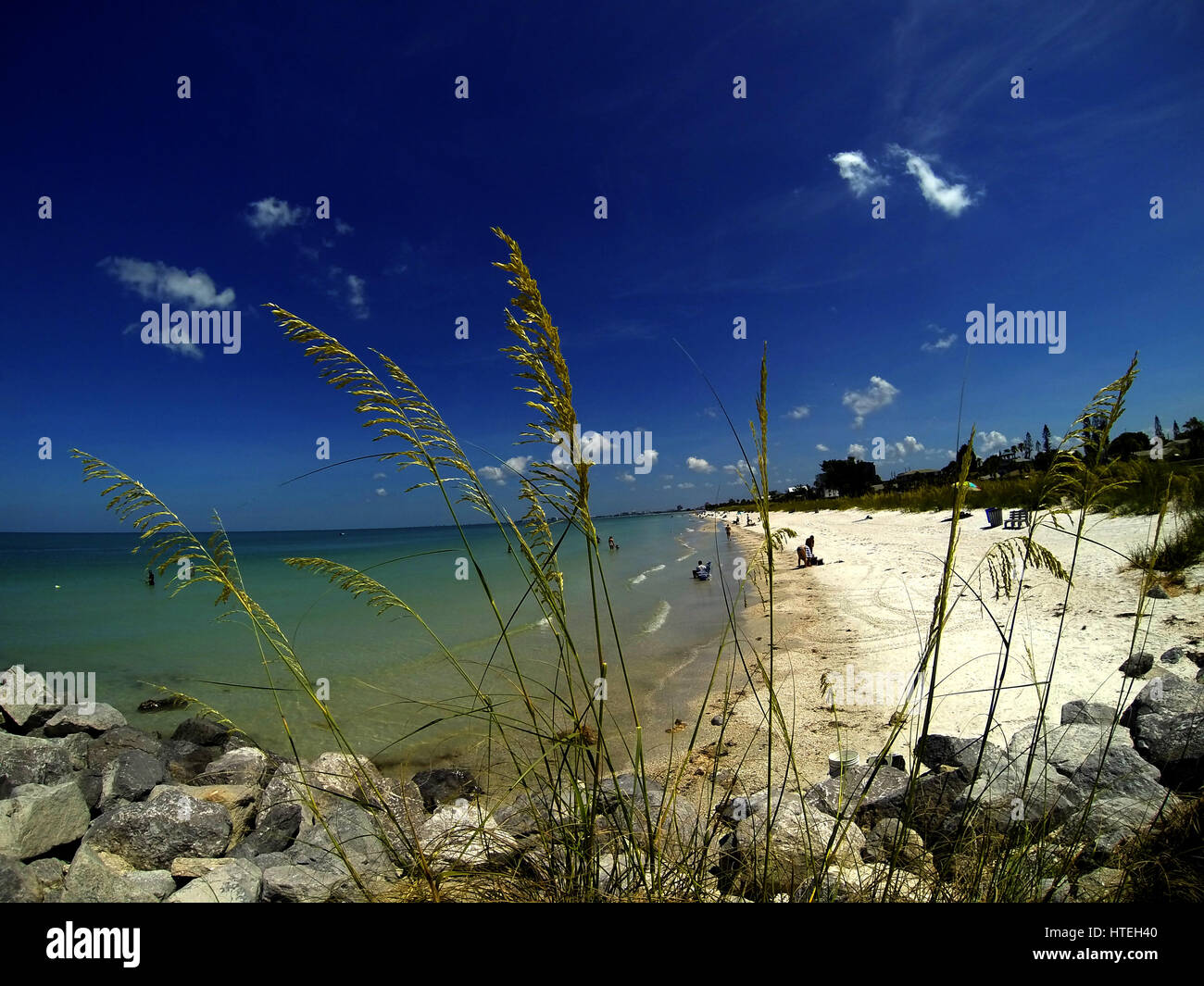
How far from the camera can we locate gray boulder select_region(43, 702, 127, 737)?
21.9ft

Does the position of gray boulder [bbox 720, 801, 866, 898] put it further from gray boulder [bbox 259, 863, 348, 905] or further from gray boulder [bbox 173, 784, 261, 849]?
gray boulder [bbox 173, 784, 261, 849]

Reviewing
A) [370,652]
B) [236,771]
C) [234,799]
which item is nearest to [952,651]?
[234,799]

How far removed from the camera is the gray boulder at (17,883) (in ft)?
9.66

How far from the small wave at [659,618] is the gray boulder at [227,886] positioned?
32.8ft

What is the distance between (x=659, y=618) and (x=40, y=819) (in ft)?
39.0

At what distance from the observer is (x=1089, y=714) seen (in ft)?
13.8

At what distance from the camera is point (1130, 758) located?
3180 millimetres

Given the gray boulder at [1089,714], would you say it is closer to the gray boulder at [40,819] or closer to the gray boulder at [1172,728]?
the gray boulder at [1172,728]

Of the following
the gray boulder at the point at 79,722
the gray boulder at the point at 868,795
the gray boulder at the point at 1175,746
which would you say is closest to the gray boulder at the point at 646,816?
the gray boulder at the point at 868,795

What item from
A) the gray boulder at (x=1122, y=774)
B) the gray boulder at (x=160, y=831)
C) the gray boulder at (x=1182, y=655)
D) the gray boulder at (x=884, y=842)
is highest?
the gray boulder at (x=1182, y=655)

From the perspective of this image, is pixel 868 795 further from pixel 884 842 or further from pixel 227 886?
pixel 227 886

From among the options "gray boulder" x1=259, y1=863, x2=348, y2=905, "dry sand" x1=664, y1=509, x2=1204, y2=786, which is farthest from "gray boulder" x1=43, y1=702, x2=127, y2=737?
"dry sand" x1=664, y1=509, x2=1204, y2=786
